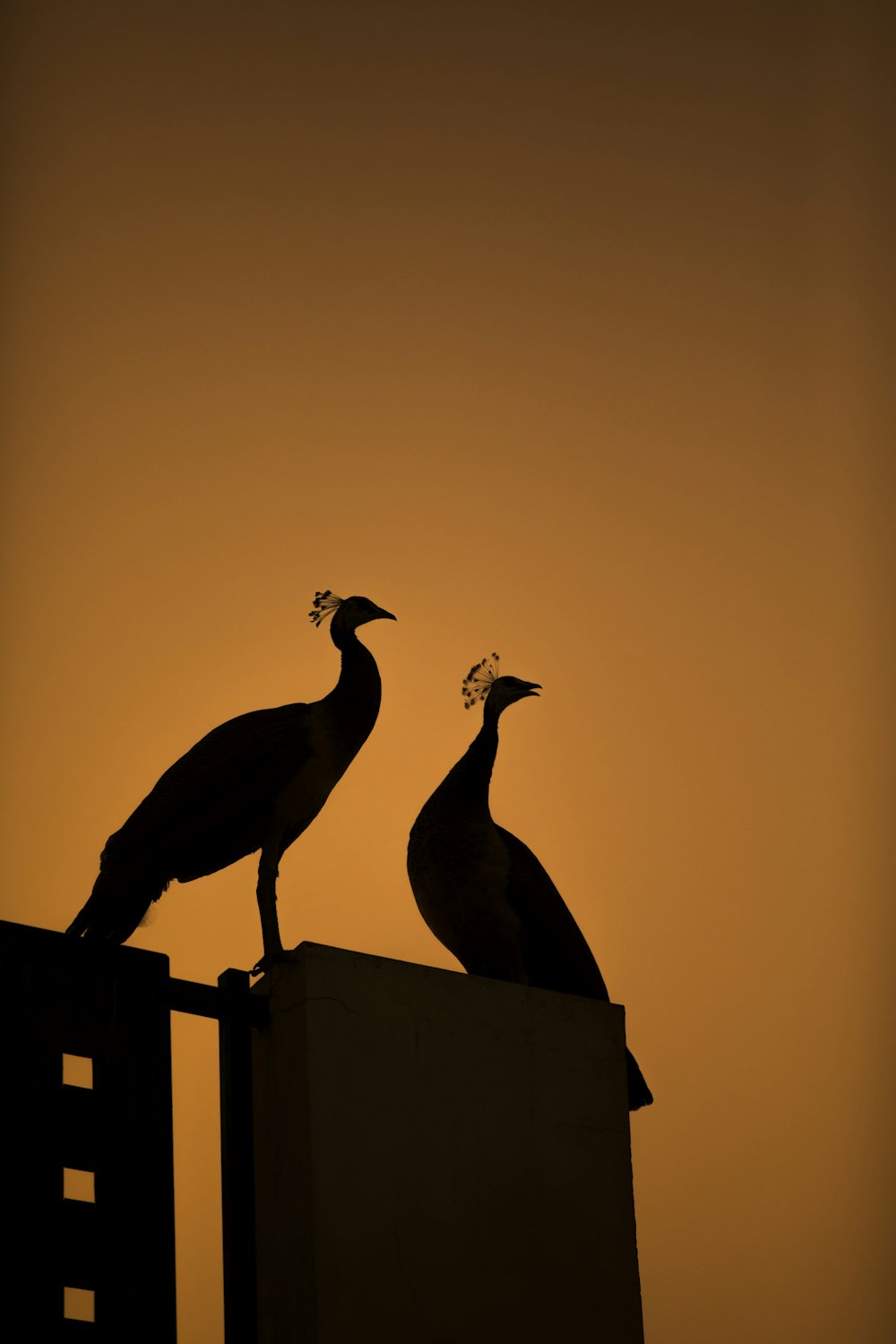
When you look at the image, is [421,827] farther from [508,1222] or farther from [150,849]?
[508,1222]

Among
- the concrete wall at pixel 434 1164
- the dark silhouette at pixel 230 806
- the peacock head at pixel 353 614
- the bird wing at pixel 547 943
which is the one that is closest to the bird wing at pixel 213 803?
the dark silhouette at pixel 230 806

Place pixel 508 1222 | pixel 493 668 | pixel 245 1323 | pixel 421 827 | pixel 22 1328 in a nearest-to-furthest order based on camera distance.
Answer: pixel 22 1328 < pixel 245 1323 < pixel 508 1222 < pixel 421 827 < pixel 493 668

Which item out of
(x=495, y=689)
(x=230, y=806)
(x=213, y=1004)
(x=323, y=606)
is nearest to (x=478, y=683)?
(x=495, y=689)

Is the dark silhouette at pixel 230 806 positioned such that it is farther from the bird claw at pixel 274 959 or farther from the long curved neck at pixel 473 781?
the long curved neck at pixel 473 781

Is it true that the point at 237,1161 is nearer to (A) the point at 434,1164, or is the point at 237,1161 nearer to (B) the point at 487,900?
(A) the point at 434,1164

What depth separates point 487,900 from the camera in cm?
432

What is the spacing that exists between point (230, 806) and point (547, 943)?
1.03m

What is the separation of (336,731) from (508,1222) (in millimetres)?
1215

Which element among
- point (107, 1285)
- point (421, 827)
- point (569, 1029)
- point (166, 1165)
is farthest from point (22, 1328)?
point (421, 827)

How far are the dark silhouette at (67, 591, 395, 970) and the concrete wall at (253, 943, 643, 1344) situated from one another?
43 centimetres

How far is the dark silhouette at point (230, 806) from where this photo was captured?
12.5 feet

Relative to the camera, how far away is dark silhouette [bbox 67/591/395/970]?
3.81 metres

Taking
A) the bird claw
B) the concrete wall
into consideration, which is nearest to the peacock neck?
the concrete wall

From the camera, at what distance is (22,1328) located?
9.16 feet
